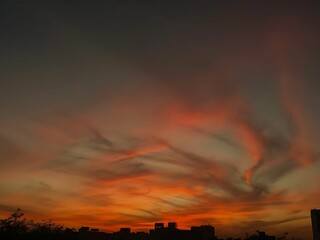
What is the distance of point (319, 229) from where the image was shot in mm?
73250

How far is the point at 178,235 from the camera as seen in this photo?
98500 mm

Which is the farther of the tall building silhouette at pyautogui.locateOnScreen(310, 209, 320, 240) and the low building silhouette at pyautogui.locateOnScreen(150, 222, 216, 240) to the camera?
the low building silhouette at pyautogui.locateOnScreen(150, 222, 216, 240)

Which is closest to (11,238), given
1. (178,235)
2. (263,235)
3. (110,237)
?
(263,235)

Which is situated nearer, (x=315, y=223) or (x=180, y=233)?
(x=315, y=223)

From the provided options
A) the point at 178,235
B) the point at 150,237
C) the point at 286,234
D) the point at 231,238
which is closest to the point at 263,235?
the point at 286,234

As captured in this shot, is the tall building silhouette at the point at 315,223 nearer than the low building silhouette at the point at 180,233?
Yes

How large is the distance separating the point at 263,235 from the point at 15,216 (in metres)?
52.5

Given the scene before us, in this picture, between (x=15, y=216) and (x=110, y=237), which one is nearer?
(x=15, y=216)

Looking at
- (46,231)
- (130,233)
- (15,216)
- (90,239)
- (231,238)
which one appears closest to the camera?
(15,216)

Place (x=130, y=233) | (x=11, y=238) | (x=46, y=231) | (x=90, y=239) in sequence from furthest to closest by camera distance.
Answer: (x=130, y=233) < (x=90, y=239) < (x=46, y=231) < (x=11, y=238)

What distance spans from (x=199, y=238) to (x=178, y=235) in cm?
568

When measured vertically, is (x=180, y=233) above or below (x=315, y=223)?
below

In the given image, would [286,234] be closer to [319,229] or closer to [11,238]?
[319,229]

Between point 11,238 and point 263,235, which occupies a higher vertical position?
point 263,235
